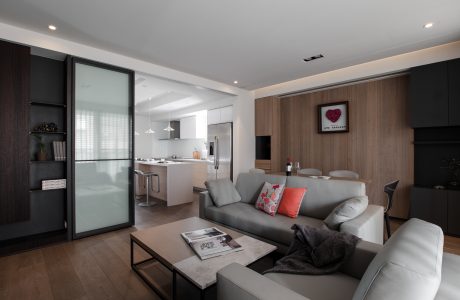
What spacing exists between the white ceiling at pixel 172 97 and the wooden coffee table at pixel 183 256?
2.86 m

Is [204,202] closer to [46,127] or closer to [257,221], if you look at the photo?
[257,221]

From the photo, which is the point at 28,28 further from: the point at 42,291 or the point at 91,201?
the point at 42,291

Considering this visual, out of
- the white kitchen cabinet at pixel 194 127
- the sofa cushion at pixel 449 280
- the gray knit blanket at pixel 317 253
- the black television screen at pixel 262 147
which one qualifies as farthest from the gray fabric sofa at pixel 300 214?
the white kitchen cabinet at pixel 194 127

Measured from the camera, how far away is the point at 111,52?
341cm

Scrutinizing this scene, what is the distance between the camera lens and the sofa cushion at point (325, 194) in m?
2.55

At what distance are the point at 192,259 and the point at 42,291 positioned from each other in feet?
4.71

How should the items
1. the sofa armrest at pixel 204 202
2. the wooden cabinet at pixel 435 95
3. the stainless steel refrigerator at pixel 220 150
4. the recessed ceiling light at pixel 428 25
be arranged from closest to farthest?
the recessed ceiling light at pixel 428 25, the wooden cabinet at pixel 435 95, the sofa armrest at pixel 204 202, the stainless steel refrigerator at pixel 220 150

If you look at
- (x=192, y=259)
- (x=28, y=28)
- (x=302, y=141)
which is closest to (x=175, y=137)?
(x=302, y=141)

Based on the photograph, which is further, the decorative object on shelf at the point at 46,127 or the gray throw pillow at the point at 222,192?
the gray throw pillow at the point at 222,192

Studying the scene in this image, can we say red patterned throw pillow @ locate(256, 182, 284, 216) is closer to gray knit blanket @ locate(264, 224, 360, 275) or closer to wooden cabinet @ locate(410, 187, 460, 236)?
gray knit blanket @ locate(264, 224, 360, 275)

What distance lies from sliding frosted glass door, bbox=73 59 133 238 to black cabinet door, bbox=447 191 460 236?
4.68 m

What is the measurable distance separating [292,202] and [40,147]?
133 inches

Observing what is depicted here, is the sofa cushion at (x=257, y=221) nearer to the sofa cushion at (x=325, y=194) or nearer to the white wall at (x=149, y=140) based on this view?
the sofa cushion at (x=325, y=194)

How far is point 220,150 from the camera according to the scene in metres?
5.86
